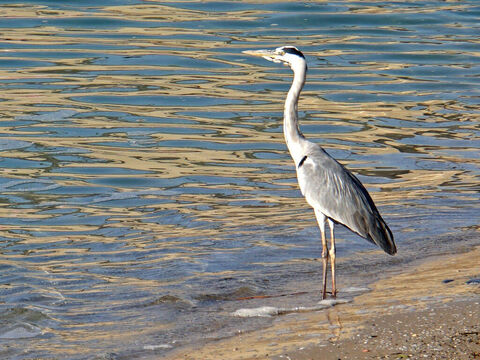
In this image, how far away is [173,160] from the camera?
12.8m

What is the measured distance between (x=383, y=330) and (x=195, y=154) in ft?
23.0

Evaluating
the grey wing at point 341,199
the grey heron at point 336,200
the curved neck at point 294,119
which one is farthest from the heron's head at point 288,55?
the grey wing at point 341,199

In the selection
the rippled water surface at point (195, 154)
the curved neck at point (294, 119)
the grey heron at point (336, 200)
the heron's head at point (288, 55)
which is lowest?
the rippled water surface at point (195, 154)

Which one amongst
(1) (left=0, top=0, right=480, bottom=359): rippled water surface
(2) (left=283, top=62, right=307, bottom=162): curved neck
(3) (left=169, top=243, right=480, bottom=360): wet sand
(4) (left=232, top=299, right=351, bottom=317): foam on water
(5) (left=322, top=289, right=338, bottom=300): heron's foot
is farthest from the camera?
(2) (left=283, top=62, right=307, bottom=162): curved neck

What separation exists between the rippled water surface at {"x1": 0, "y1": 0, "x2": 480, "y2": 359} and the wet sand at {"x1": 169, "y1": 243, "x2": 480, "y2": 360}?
44cm

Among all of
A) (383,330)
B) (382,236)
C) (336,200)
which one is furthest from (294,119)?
(383,330)

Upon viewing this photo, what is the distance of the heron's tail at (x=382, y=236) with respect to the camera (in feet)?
25.4

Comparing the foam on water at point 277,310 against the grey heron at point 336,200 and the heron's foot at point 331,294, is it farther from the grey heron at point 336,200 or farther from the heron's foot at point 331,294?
the grey heron at point 336,200

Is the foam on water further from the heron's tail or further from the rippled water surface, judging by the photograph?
the heron's tail

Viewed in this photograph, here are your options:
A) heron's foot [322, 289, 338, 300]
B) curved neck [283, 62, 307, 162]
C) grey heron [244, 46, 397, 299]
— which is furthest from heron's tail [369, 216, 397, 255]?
curved neck [283, 62, 307, 162]

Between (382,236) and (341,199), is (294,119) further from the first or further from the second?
(382,236)

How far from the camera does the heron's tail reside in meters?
7.74

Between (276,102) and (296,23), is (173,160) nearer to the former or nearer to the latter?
(276,102)

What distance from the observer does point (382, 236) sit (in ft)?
25.7
